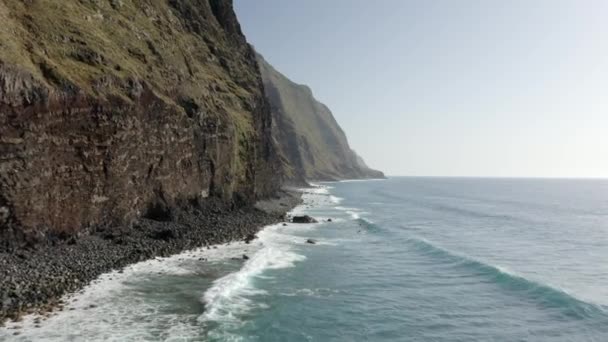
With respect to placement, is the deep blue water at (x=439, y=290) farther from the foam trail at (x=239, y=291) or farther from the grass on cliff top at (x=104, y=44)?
the grass on cliff top at (x=104, y=44)

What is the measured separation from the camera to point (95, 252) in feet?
117

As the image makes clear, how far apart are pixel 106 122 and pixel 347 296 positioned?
25.7 meters

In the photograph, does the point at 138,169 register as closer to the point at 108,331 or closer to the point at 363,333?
the point at 108,331

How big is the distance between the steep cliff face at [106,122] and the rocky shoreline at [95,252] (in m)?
1.42

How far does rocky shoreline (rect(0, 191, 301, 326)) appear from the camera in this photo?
2570 centimetres

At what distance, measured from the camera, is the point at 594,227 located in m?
78.5

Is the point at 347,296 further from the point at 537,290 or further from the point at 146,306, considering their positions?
Result: the point at 537,290

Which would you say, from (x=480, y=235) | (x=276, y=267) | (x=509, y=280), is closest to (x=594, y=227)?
(x=480, y=235)

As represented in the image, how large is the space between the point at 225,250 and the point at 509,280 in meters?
26.5

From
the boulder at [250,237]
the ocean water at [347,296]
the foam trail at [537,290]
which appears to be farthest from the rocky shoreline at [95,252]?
the foam trail at [537,290]

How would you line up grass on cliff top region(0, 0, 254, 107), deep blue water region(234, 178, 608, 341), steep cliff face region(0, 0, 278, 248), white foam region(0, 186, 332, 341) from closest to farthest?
white foam region(0, 186, 332, 341), deep blue water region(234, 178, 608, 341), steep cliff face region(0, 0, 278, 248), grass on cliff top region(0, 0, 254, 107)

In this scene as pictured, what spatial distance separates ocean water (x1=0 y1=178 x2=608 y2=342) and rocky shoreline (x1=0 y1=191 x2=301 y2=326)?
134cm

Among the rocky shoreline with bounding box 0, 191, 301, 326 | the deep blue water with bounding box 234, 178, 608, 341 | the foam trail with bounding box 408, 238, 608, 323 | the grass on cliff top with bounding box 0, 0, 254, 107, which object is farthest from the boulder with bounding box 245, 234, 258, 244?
the foam trail with bounding box 408, 238, 608, 323

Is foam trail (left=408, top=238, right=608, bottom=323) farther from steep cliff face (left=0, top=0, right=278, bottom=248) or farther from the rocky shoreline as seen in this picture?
steep cliff face (left=0, top=0, right=278, bottom=248)
